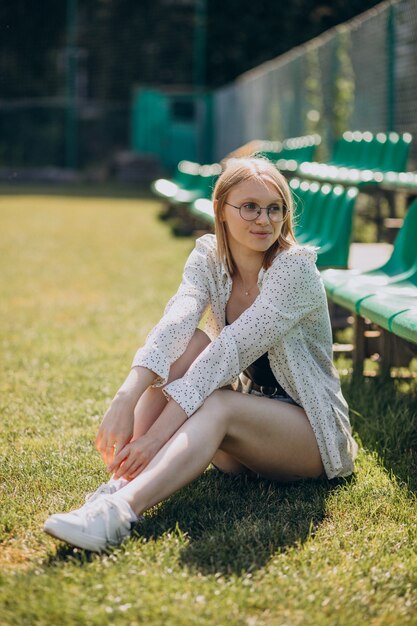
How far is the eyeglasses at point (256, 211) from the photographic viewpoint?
319 centimetres

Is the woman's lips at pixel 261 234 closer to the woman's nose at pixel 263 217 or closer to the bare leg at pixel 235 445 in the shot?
the woman's nose at pixel 263 217

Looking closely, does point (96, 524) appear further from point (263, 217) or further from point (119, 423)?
point (263, 217)

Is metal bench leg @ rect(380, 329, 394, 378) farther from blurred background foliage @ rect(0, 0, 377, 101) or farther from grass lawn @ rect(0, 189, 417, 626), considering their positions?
blurred background foliage @ rect(0, 0, 377, 101)

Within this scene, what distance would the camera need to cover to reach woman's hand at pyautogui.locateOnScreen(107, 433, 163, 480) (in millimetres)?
2848

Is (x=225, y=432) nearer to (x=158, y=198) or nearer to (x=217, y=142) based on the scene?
(x=158, y=198)

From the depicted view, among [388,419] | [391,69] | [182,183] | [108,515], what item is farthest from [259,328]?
[182,183]

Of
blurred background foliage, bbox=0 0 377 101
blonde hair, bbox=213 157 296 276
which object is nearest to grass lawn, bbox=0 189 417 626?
blonde hair, bbox=213 157 296 276

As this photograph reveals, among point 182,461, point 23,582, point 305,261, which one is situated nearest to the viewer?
point 23,582

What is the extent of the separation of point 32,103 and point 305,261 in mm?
22513

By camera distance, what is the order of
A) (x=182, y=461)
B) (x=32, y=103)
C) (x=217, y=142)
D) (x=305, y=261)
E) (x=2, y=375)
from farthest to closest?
1. (x=32, y=103)
2. (x=217, y=142)
3. (x=2, y=375)
4. (x=305, y=261)
5. (x=182, y=461)

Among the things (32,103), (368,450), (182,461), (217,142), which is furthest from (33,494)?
(32,103)

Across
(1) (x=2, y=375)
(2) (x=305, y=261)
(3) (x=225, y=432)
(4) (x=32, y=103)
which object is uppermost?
(4) (x=32, y=103)

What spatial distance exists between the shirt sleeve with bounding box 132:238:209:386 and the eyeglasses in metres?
0.27

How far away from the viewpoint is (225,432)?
9.75 ft
